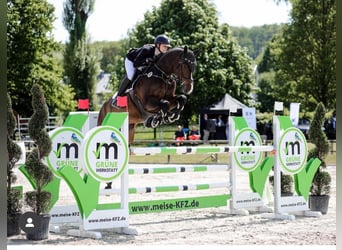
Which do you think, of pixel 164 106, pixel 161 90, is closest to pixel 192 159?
pixel 161 90

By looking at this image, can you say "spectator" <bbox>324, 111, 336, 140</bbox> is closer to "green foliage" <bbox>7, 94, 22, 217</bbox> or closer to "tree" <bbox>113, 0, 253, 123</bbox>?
"tree" <bbox>113, 0, 253, 123</bbox>

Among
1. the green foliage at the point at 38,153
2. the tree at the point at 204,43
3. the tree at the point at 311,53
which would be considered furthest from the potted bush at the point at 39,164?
the tree at the point at 311,53

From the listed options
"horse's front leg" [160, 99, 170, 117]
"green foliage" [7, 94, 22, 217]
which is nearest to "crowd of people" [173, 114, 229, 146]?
"horse's front leg" [160, 99, 170, 117]

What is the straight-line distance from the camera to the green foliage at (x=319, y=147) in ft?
22.0

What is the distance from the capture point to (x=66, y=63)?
107 feet

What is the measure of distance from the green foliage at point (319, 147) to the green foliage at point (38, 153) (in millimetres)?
3151

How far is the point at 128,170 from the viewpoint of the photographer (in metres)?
5.43

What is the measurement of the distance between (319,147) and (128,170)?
248 centimetres

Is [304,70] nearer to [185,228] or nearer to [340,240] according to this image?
[185,228]

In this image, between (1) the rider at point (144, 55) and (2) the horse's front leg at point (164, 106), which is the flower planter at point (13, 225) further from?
(1) the rider at point (144, 55)

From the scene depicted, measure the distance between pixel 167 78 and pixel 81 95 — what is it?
84.6 ft

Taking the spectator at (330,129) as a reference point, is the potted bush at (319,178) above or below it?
below
